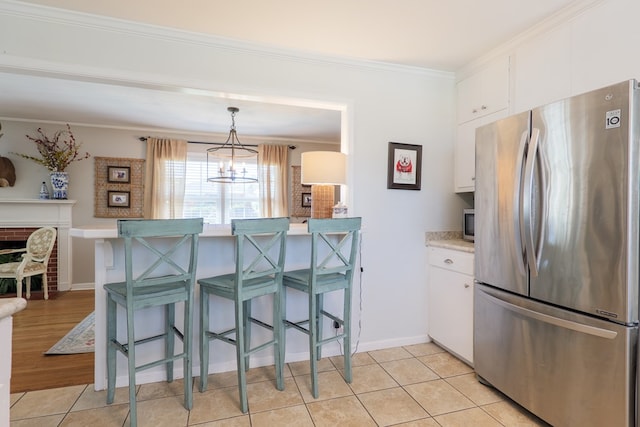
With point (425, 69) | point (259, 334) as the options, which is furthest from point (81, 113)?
point (425, 69)

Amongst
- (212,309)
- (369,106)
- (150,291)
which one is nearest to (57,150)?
(212,309)

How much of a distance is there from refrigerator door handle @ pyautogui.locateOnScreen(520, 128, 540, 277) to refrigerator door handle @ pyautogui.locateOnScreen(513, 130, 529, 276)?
1.0 inches

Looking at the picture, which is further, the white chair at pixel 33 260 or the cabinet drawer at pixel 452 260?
the white chair at pixel 33 260

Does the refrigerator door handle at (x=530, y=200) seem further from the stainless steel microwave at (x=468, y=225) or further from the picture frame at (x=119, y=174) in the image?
the picture frame at (x=119, y=174)

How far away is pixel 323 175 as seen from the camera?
248 centimetres

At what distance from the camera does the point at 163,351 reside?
2.32m

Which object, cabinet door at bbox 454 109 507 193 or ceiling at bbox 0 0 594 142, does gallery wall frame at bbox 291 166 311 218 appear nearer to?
ceiling at bbox 0 0 594 142

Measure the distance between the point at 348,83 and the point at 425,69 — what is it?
72 cm

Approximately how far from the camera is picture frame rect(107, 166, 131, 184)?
4836 mm

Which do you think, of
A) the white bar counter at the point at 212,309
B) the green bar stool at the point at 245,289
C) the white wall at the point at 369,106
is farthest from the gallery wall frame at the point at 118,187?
the green bar stool at the point at 245,289

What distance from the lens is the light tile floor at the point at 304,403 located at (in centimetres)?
186

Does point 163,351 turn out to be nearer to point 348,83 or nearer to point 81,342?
point 81,342

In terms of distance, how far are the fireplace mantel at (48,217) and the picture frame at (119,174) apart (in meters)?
0.58

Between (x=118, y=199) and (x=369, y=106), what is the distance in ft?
13.1
